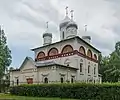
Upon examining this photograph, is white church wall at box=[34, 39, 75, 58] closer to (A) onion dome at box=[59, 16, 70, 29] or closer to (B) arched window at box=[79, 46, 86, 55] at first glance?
(B) arched window at box=[79, 46, 86, 55]

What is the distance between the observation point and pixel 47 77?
110ft

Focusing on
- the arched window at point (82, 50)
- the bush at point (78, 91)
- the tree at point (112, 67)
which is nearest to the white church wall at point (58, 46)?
the arched window at point (82, 50)

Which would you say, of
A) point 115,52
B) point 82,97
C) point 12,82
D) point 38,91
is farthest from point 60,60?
point 115,52

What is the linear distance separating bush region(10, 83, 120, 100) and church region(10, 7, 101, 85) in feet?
18.3

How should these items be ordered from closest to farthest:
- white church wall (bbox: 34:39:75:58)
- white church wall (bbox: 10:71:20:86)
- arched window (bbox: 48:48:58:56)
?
white church wall (bbox: 34:39:75:58) < white church wall (bbox: 10:71:20:86) < arched window (bbox: 48:48:58:56)

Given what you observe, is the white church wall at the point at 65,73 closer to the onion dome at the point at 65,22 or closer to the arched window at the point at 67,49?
the arched window at the point at 67,49

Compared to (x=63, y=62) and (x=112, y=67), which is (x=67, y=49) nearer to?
(x=63, y=62)

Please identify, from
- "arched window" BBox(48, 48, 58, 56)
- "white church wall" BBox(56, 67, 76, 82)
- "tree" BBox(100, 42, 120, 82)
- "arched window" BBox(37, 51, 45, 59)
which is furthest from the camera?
"tree" BBox(100, 42, 120, 82)

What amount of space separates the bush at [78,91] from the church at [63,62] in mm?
5568

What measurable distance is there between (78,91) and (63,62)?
14371mm

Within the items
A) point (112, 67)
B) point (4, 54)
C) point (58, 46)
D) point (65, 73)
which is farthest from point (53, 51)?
point (112, 67)

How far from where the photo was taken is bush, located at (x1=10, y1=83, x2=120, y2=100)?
2191 centimetres

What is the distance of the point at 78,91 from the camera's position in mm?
23688

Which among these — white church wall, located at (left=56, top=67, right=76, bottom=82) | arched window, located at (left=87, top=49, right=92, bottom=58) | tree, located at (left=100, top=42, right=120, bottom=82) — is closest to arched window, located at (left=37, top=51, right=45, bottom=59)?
arched window, located at (left=87, top=49, right=92, bottom=58)
